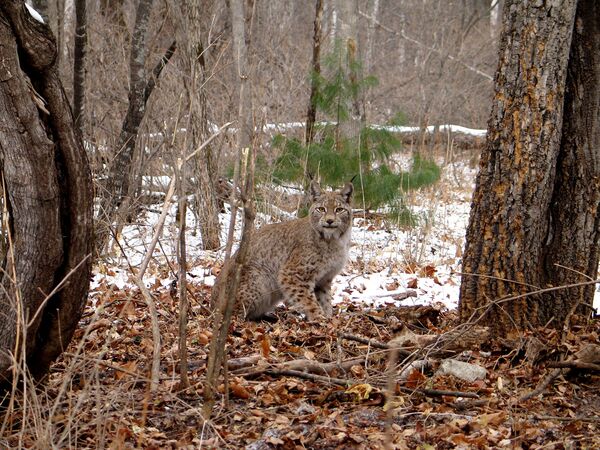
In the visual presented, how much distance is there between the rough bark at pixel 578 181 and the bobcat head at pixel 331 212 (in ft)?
8.44

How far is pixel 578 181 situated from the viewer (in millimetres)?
5344

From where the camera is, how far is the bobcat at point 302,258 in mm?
7383

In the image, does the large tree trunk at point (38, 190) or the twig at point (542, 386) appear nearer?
the large tree trunk at point (38, 190)

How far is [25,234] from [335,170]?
608cm

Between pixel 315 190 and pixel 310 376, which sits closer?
pixel 310 376

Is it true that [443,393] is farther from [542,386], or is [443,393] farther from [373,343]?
[373,343]

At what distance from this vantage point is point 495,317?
5500mm

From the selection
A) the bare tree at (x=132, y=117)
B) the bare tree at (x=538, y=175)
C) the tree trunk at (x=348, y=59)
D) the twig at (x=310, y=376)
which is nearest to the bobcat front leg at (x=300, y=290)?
the bare tree at (x=538, y=175)

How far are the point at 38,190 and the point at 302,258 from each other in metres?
3.85

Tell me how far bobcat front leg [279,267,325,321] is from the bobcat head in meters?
0.47

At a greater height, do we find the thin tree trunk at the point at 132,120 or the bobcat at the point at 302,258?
the thin tree trunk at the point at 132,120

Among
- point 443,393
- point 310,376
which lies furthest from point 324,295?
point 443,393

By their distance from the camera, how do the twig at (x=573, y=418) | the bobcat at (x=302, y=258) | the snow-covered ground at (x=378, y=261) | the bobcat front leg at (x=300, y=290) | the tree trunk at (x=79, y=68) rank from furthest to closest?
the tree trunk at (x=79, y=68), the snow-covered ground at (x=378, y=261), the bobcat at (x=302, y=258), the bobcat front leg at (x=300, y=290), the twig at (x=573, y=418)

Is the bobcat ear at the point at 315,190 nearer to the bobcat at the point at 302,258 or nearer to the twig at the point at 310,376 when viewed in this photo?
the bobcat at the point at 302,258
